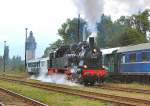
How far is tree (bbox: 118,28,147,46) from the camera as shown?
7206 centimetres

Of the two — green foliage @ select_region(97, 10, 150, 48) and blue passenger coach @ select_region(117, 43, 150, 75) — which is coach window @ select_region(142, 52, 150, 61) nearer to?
blue passenger coach @ select_region(117, 43, 150, 75)

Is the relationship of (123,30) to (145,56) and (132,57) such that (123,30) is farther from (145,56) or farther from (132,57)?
(145,56)

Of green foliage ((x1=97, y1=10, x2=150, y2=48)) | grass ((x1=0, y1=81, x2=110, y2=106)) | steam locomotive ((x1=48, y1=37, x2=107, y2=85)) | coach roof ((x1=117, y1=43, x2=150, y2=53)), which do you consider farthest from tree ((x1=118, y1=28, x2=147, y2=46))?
grass ((x1=0, y1=81, x2=110, y2=106))

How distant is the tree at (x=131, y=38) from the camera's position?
236 ft

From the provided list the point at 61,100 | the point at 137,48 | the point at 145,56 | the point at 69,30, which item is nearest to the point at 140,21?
the point at 69,30

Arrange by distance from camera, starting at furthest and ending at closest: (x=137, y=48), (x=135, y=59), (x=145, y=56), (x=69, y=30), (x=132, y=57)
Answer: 1. (x=69, y=30)
2. (x=132, y=57)
3. (x=135, y=59)
4. (x=137, y=48)
5. (x=145, y=56)

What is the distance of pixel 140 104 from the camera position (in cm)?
1616

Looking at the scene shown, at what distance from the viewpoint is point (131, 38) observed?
72.2 m

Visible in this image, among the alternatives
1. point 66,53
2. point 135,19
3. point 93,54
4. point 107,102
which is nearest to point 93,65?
point 93,54

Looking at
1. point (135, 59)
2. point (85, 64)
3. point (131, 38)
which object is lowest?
point (85, 64)

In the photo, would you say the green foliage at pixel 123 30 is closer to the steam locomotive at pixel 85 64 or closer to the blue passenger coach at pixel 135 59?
the blue passenger coach at pixel 135 59

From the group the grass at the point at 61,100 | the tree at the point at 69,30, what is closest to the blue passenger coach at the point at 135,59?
the grass at the point at 61,100

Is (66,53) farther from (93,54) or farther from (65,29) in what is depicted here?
(65,29)

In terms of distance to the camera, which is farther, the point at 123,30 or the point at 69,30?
the point at 69,30
